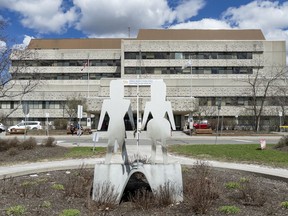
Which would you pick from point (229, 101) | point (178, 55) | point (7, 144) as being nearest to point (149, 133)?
point (7, 144)

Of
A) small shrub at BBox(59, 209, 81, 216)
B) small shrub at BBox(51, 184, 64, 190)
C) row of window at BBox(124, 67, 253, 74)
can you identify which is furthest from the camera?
row of window at BBox(124, 67, 253, 74)

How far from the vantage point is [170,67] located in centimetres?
8144

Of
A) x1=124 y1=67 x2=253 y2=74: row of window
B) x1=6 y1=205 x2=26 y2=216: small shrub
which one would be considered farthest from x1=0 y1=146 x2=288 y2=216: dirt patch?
x1=124 y1=67 x2=253 y2=74: row of window

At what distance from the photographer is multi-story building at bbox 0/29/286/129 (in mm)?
69438

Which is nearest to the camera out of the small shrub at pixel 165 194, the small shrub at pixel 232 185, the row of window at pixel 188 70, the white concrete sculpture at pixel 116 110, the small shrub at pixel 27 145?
the small shrub at pixel 165 194

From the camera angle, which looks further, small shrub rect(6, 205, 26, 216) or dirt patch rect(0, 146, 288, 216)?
dirt patch rect(0, 146, 288, 216)

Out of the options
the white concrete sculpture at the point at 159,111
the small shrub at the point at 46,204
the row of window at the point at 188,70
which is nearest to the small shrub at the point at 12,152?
the small shrub at the point at 46,204

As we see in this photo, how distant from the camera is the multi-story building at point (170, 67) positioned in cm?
6944

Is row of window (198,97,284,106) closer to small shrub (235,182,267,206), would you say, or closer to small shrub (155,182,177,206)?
small shrub (235,182,267,206)

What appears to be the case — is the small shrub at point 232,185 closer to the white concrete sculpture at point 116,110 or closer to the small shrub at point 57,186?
the white concrete sculpture at point 116,110

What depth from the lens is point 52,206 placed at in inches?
293

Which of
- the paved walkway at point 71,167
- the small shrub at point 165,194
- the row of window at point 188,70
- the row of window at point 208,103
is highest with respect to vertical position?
the row of window at point 188,70

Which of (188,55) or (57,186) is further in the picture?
(188,55)

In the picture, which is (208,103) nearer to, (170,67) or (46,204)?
(170,67)
